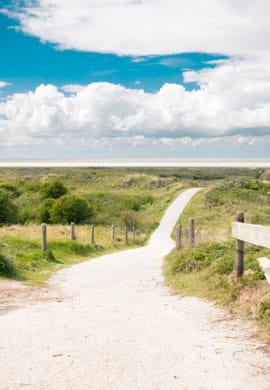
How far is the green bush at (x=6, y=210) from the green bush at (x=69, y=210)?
605 centimetres

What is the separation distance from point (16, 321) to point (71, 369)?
2.38m

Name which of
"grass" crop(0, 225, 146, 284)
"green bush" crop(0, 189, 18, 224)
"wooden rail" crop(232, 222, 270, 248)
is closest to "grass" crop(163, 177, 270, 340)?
"wooden rail" crop(232, 222, 270, 248)

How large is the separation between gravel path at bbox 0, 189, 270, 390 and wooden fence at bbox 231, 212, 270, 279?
1.20 meters

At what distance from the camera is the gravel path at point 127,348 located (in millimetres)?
4668

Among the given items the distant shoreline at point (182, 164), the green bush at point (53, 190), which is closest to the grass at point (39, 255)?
the distant shoreline at point (182, 164)

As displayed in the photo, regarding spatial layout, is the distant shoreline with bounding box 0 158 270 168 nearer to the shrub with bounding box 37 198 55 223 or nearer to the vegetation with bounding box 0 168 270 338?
the vegetation with bounding box 0 168 270 338

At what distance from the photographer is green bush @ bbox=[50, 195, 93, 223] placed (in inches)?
2142

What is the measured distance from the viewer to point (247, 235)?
8141 millimetres

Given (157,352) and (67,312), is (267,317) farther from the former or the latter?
(67,312)

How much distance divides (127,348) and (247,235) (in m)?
3.51

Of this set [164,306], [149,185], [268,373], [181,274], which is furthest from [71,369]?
[149,185]

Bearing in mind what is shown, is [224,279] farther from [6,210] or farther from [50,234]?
[6,210]

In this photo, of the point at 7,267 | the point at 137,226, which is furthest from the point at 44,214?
the point at 7,267

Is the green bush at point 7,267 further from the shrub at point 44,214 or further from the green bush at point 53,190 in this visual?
the green bush at point 53,190
